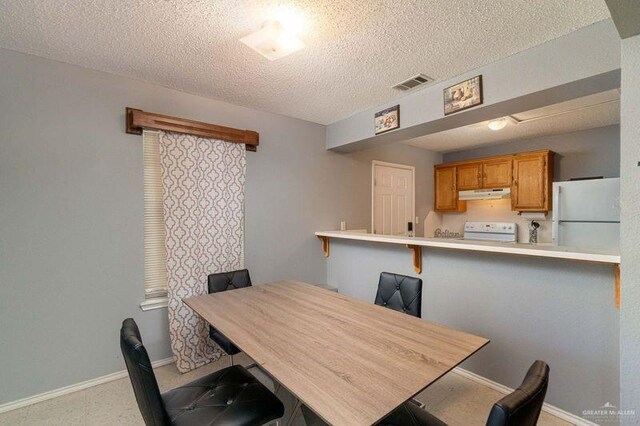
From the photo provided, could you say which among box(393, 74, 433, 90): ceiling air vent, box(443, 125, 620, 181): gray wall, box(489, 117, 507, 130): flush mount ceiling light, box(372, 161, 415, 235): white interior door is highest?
box(393, 74, 433, 90): ceiling air vent

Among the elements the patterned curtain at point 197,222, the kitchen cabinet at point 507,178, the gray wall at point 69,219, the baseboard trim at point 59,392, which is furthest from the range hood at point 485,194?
the baseboard trim at point 59,392

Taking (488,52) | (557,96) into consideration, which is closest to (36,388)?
(488,52)

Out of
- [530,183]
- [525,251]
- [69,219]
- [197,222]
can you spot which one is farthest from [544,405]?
[69,219]

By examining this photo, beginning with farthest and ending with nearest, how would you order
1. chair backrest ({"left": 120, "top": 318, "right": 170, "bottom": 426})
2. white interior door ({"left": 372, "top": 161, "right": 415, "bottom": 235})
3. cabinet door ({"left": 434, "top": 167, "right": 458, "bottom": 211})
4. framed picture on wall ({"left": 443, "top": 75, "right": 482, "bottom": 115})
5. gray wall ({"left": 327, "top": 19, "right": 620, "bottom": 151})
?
cabinet door ({"left": 434, "top": 167, "right": 458, "bottom": 211}), white interior door ({"left": 372, "top": 161, "right": 415, "bottom": 235}), framed picture on wall ({"left": 443, "top": 75, "right": 482, "bottom": 115}), gray wall ({"left": 327, "top": 19, "right": 620, "bottom": 151}), chair backrest ({"left": 120, "top": 318, "right": 170, "bottom": 426})

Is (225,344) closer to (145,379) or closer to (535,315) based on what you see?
(145,379)

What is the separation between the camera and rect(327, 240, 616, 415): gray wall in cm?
171

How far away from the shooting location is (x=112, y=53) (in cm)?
200

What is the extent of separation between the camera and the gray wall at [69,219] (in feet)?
6.41

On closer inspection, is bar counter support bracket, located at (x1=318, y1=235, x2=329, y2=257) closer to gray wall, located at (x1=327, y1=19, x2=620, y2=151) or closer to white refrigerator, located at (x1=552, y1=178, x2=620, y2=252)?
gray wall, located at (x1=327, y1=19, x2=620, y2=151)

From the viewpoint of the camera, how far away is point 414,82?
239cm

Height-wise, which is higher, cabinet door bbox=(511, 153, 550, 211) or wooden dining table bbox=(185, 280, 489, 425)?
cabinet door bbox=(511, 153, 550, 211)

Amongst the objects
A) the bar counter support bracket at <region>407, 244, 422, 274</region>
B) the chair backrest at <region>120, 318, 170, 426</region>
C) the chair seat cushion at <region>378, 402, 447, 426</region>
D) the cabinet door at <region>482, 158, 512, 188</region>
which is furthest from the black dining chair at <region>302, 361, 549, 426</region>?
the cabinet door at <region>482, 158, 512, 188</region>

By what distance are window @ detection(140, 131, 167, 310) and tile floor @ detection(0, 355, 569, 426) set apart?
2.14ft

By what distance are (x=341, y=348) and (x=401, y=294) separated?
0.95m
